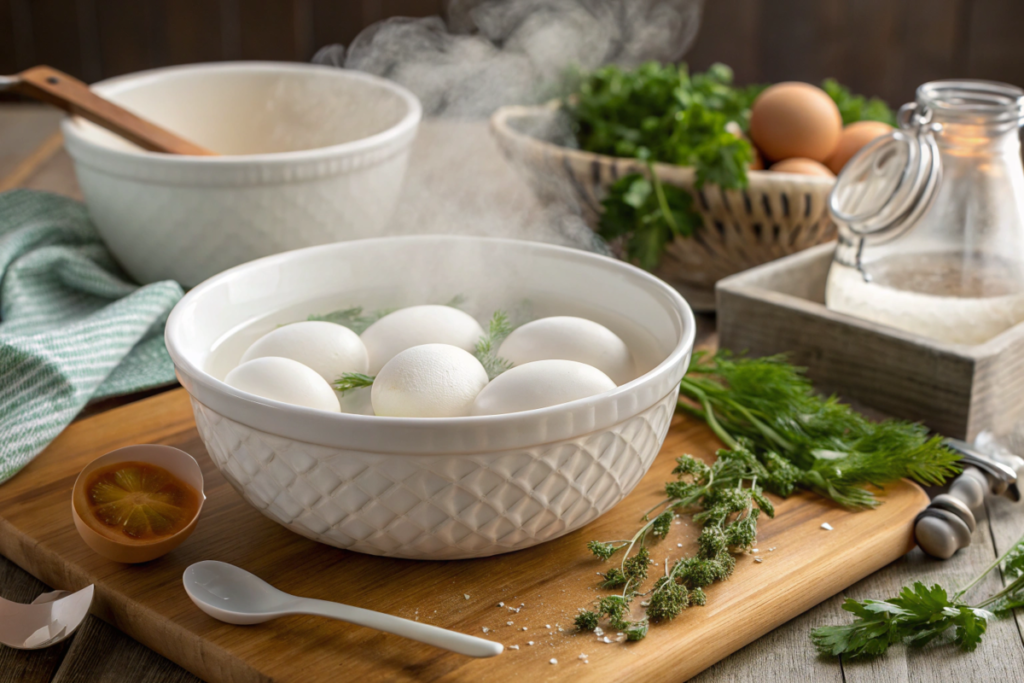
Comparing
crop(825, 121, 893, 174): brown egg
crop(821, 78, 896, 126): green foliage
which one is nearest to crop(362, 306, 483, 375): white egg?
crop(825, 121, 893, 174): brown egg

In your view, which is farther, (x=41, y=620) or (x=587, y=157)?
(x=587, y=157)

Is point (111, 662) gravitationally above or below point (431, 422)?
below

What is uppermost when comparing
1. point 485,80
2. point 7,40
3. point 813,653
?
point 485,80

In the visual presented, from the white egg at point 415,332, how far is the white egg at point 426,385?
0.27 ft

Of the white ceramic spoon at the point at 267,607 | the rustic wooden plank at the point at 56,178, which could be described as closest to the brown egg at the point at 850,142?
the white ceramic spoon at the point at 267,607

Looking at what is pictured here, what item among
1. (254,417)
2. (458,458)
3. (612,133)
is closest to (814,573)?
(458,458)

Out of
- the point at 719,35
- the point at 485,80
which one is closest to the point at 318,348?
the point at 485,80

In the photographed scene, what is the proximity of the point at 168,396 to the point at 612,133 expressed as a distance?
2.43ft

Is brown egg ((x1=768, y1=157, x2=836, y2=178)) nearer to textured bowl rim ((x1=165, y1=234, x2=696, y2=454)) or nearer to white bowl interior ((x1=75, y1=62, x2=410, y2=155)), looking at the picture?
white bowl interior ((x1=75, y1=62, x2=410, y2=155))

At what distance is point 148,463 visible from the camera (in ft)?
2.54

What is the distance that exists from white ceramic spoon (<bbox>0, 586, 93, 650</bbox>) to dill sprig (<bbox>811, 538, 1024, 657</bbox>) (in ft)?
1.76

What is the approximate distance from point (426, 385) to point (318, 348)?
0.13 meters

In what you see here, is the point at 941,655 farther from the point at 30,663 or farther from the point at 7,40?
the point at 7,40

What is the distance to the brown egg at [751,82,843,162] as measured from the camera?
1.35 meters
